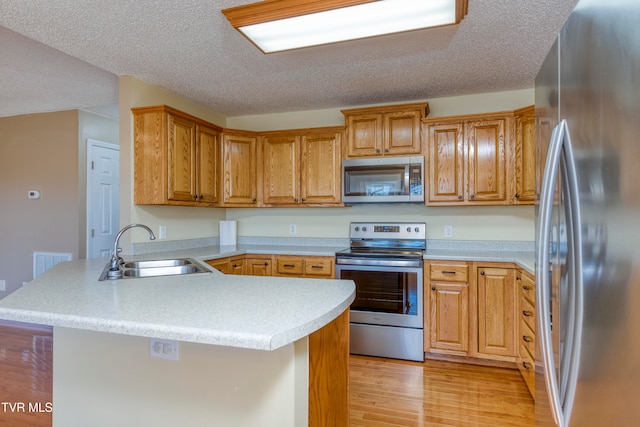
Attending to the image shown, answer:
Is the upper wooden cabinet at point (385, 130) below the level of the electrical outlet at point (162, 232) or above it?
above

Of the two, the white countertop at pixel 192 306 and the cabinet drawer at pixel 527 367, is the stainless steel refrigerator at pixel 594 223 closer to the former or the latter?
the white countertop at pixel 192 306

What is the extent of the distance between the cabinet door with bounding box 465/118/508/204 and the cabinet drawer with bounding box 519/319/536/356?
1067 mm

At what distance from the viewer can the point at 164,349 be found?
141 cm

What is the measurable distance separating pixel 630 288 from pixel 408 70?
8.48 ft

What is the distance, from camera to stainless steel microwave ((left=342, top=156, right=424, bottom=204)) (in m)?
3.36

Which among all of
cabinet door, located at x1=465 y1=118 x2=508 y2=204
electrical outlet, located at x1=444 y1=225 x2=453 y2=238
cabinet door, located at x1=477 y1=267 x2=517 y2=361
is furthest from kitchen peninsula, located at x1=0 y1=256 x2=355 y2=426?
electrical outlet, located at x1=444 y1=225 x2=453 y2=238

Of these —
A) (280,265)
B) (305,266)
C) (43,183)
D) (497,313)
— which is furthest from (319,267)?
(43,183)

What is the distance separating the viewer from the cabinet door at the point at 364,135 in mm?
3477

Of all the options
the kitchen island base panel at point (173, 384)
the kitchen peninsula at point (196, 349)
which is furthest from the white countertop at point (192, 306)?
the kitchen island base panel at point (173, 384)

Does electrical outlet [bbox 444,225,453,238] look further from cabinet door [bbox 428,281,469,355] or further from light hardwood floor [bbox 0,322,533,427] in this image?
light hardwood floor [bbox 0,322,533,427]

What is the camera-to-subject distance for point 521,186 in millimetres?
3088

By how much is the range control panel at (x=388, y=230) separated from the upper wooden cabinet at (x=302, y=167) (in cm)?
37

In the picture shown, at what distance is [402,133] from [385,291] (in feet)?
4.72

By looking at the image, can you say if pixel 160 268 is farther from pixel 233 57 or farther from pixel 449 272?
pixel 449 272
